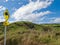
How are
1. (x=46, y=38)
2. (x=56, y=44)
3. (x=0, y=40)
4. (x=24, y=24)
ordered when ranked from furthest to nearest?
(x=24, y=24) < (x=0, y=40) < (x=46, y=38) < (x=56, y=44)

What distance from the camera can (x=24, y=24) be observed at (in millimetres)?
25531

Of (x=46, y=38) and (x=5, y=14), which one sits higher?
(x=5, y=14)

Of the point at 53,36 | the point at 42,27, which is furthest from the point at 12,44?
the point at 42,27

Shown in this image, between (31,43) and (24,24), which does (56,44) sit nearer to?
(31,43)

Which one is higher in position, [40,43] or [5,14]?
[5,14]

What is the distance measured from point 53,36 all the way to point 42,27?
8.08 meters

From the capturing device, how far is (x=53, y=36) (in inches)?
621

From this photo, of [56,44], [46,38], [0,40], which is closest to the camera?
[56,44]

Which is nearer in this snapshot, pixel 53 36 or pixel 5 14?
pixel 5 14

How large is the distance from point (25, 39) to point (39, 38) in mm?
968

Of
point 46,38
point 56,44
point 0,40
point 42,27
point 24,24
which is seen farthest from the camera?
point 24,24

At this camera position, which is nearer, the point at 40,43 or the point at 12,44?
the point at 40,43

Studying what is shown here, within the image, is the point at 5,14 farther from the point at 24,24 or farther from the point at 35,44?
the point at 24,24

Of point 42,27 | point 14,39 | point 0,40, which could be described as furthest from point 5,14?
point 42,27
